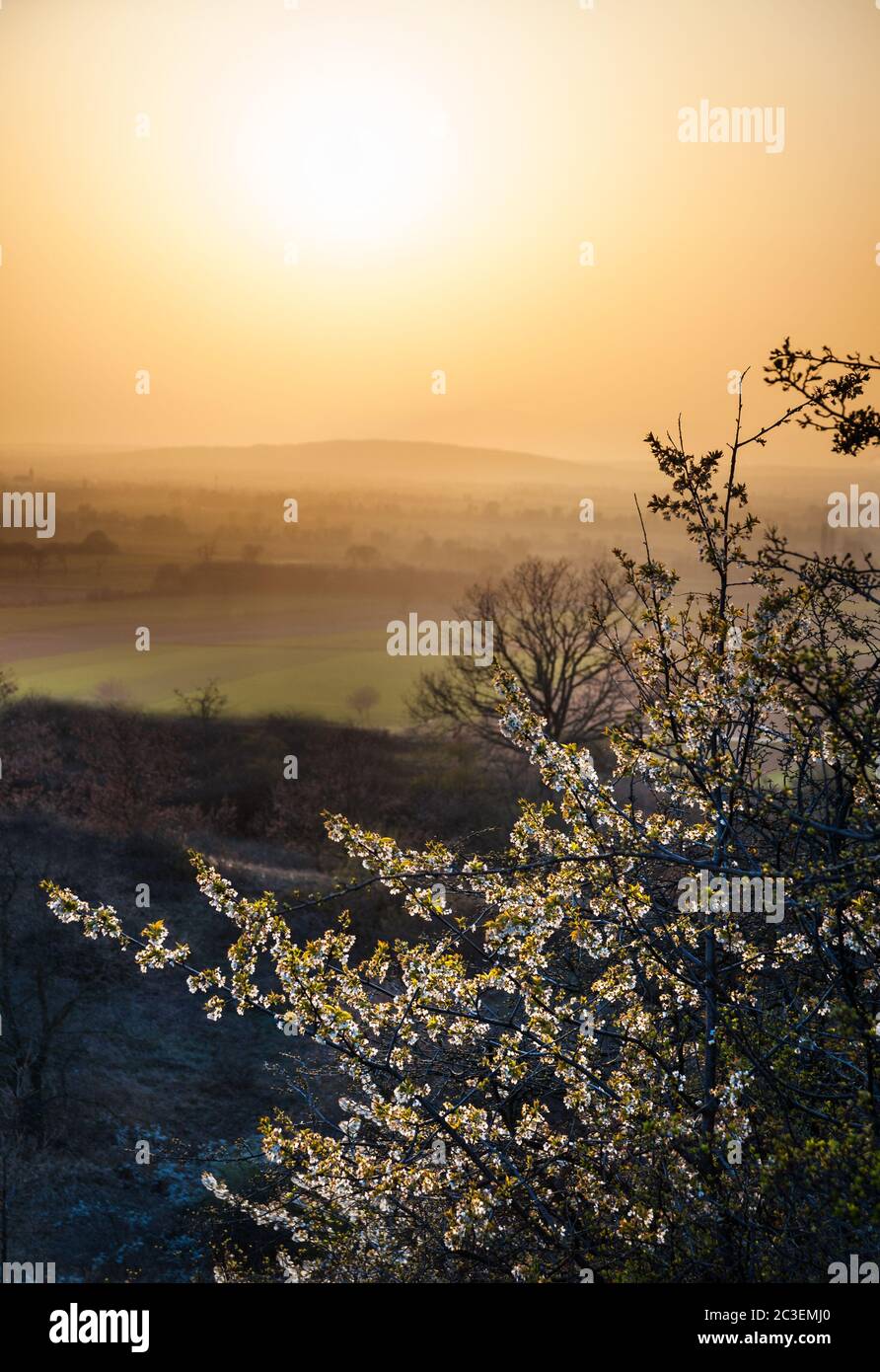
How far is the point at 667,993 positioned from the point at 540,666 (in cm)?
2753

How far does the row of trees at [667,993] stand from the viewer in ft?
17.5

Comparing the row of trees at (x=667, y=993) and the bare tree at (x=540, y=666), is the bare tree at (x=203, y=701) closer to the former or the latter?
the bare tree at (x=540, y=666)

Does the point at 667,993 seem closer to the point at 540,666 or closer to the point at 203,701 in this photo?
the point at 540,666

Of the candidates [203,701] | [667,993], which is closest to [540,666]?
[203,701]

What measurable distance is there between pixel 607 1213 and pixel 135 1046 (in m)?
13.6

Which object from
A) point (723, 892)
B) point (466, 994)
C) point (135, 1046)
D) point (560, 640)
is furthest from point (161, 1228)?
point (560, 640)

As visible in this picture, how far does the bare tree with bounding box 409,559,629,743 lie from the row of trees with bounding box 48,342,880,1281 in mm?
25616

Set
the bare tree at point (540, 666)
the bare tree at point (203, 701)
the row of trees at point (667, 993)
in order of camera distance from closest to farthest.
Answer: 1. the row of trees at point (667, 993)
2. the bare tree at point (540, 666)
3. the bare tree at point (203, 701)

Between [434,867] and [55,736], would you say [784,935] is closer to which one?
[434,867]

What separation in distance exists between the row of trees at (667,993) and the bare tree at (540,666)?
25.6m

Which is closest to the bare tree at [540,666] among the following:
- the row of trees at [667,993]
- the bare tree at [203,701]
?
the bare tree at [203,701]

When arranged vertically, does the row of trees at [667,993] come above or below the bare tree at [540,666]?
below
